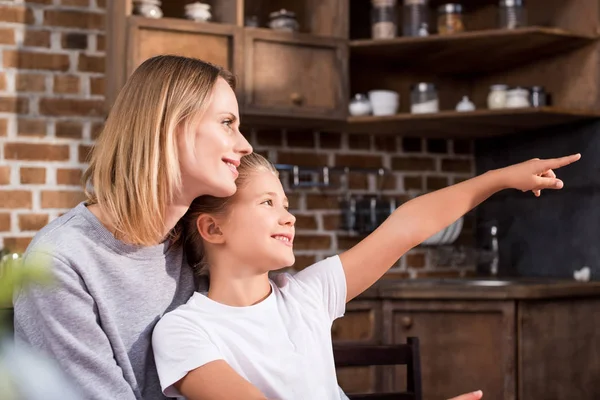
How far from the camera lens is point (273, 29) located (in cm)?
270

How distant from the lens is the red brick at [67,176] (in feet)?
8.66

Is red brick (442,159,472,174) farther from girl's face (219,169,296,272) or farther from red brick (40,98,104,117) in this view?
girl's face (219,169,296,272)

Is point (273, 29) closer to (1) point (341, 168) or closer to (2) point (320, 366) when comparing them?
(1) point (341, 168)

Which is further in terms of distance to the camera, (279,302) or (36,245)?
(279,302)

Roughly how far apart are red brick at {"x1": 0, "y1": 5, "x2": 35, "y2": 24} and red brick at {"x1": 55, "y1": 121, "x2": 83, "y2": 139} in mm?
355

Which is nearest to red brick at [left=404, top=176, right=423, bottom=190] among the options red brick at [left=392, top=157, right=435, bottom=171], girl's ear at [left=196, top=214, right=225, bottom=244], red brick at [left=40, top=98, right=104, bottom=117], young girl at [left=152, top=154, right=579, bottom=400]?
red brick at [left=392, top=157, right=435, bottom=171]

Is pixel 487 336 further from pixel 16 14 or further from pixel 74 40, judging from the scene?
pixel 16 14

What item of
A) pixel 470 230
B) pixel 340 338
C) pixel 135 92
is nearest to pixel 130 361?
pixel 135 92

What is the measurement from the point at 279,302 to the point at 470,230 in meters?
2.20

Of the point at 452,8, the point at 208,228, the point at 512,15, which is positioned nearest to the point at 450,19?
the point at 452,8

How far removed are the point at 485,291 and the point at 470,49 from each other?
91 centimetres

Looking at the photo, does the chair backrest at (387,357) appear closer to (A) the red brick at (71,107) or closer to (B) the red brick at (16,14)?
(A) the red brick at (71,107)

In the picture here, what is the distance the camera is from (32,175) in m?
2.60

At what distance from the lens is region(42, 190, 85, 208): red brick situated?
2615 mm
